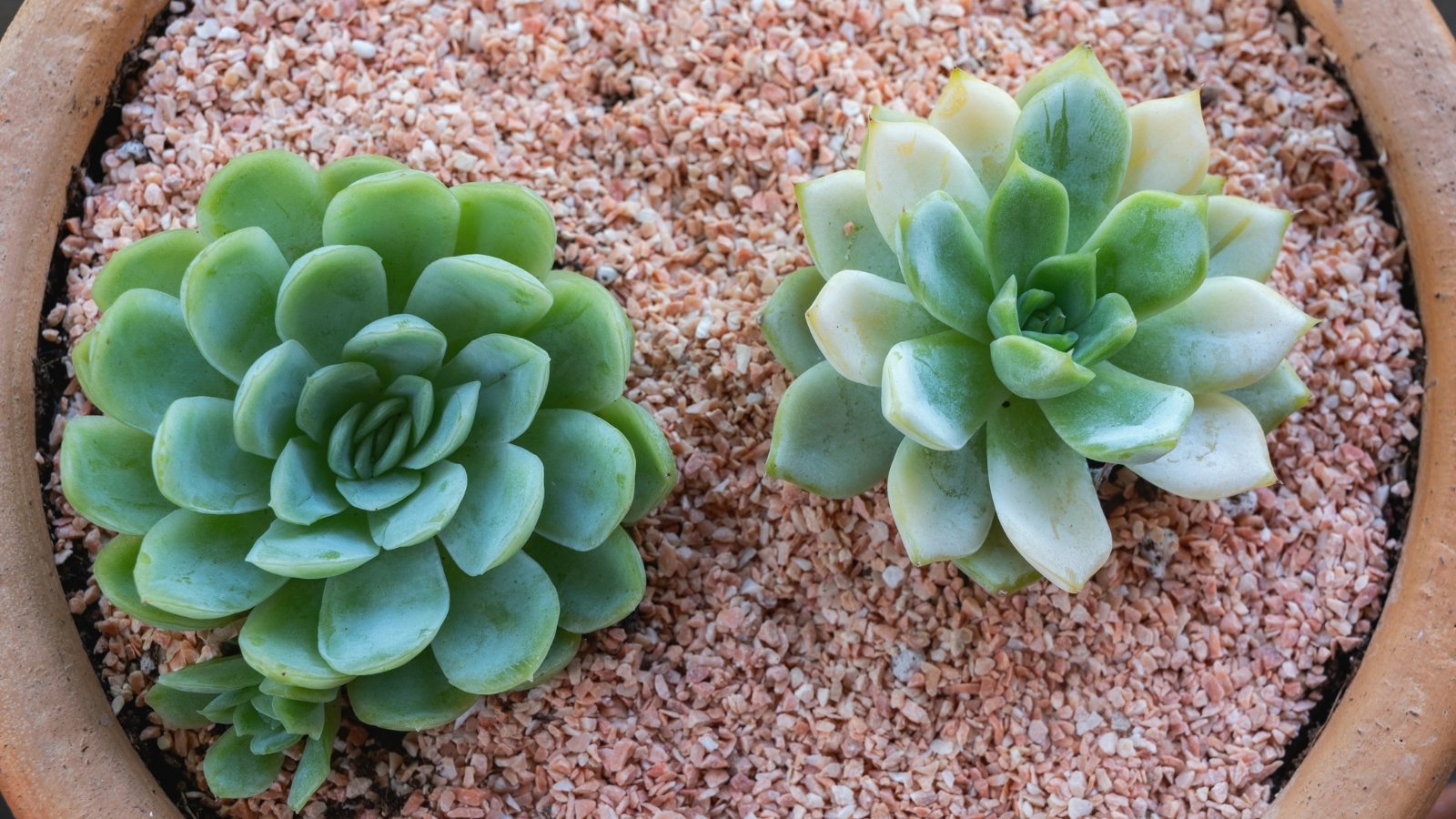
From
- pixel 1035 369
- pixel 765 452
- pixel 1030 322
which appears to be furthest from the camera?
pixel 765 452

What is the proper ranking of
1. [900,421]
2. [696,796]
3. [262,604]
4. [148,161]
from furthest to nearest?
[148,161] → [696,796] → [262,604] → [900,421]

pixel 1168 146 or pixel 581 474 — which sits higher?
pixel 1168 146

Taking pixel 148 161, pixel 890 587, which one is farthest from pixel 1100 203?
pixel 148 161

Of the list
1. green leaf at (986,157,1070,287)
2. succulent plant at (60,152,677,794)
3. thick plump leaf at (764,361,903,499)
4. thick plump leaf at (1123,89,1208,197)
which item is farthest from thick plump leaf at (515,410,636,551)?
thick plump leaf at (1123,89,1208,197)

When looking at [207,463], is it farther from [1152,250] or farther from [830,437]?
[1152,250]

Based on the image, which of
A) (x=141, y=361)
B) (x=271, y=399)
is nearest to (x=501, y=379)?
(x=271, y=399)

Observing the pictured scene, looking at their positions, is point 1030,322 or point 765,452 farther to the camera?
point 765,452

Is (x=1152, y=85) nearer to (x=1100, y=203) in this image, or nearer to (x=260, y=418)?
(x=1100, y=203)
